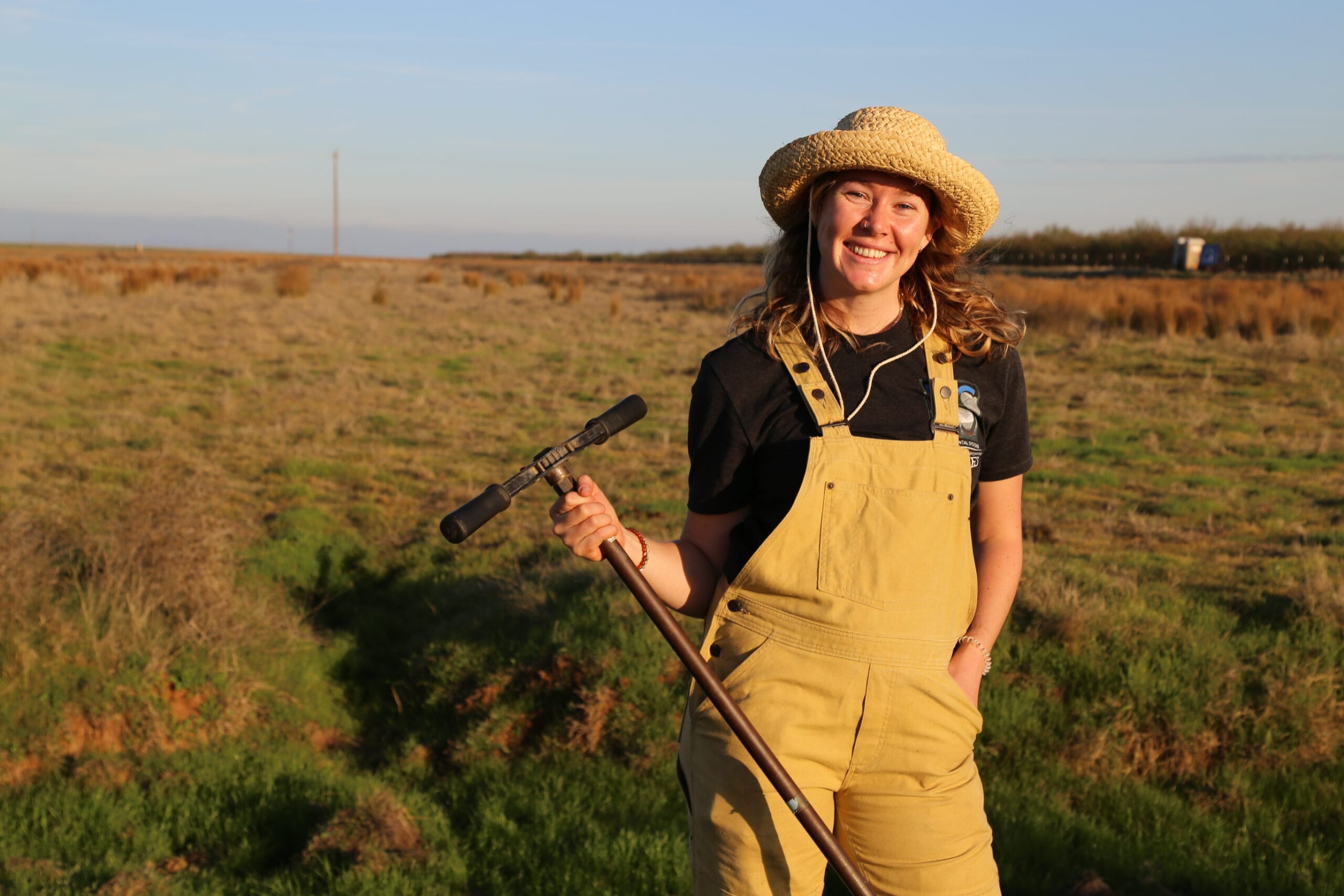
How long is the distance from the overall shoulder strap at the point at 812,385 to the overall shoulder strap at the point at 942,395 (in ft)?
0.66

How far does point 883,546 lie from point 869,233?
654mm

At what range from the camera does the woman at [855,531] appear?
2.10m

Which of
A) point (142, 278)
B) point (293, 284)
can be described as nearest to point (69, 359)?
point (293, 284)

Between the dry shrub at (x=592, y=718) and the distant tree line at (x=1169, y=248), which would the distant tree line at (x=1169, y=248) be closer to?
the distant tree line at (x=1169, y=248)

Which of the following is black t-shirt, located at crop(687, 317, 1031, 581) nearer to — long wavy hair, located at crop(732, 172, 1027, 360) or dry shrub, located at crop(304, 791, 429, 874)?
long wavy hair, located at crop(732, 172, 1027, 360)

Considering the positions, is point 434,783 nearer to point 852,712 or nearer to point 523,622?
point 523,622

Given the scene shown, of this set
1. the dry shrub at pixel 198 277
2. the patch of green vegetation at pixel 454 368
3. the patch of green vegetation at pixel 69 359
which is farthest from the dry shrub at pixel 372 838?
the dry shrub at pixel 198 277

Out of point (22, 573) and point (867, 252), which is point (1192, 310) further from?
point (867, 252)

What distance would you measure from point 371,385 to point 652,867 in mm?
11588

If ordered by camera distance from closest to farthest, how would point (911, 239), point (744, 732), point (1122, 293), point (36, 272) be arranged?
point (744, 732) → point (911, 239) → point (1122, 293) → point (36, 272)

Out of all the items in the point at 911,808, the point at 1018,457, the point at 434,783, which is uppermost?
the point at 1018,457

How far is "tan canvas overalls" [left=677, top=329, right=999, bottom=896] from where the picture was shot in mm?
2094

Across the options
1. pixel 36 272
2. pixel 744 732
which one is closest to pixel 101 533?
pixel 744 732

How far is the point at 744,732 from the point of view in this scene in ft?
6.63
